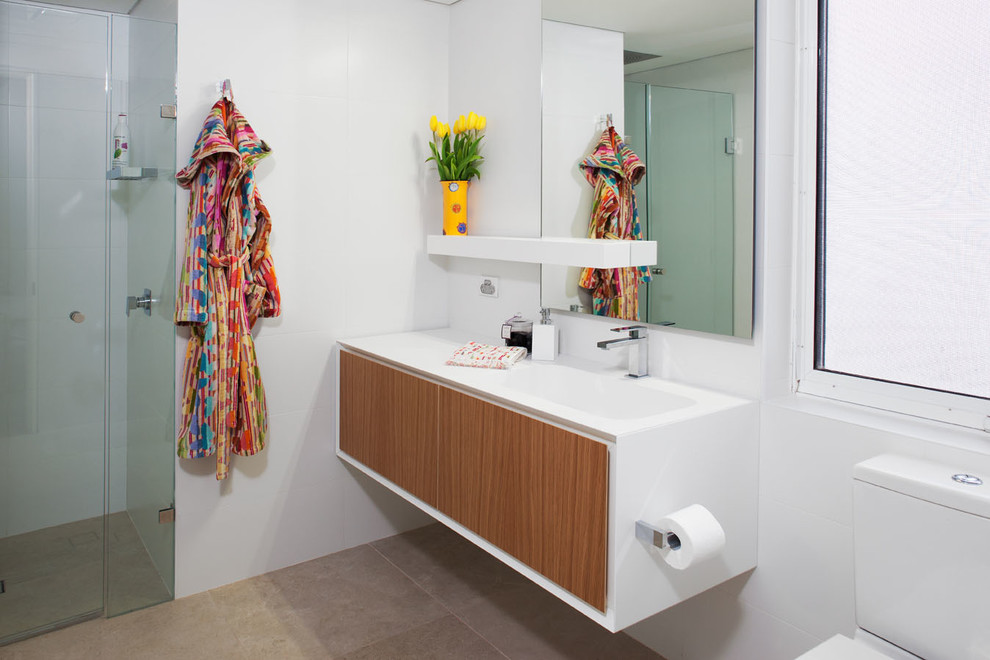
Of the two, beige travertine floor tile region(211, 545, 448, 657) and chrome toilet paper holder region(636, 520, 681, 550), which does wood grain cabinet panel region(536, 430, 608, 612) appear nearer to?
chrome toilet paper holder region(636, 520, 681, 550)

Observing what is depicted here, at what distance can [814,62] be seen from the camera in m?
1.77

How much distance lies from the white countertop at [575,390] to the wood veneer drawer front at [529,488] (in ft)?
0.14

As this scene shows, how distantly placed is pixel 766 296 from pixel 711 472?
46cm

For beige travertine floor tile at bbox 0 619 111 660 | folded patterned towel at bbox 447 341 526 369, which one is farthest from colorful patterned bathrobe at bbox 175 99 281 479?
folded patterned towel at bbox 447 341 526 369

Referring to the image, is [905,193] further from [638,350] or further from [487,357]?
[487,357]

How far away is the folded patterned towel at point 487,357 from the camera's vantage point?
2.28 metres

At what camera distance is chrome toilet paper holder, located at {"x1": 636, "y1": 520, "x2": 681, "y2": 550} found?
61.8 inches

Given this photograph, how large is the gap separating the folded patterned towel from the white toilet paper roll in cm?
82

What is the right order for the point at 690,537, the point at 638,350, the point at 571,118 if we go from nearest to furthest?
1. the point at 690,537
2. the point at 638,350
3. the point at 571,118

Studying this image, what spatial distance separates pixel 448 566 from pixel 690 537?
4.67ft

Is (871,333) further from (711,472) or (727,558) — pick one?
(727,558)

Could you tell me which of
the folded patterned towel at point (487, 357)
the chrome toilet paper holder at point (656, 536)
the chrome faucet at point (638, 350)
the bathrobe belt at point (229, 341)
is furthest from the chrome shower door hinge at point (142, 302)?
the chrome toilet paper holder at point (656, 536)

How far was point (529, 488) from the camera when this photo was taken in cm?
180

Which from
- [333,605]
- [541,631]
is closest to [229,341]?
[333,605]
